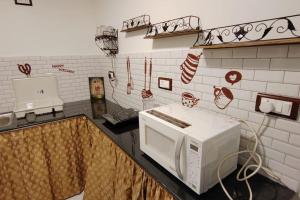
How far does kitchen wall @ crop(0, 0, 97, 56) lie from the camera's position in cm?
198

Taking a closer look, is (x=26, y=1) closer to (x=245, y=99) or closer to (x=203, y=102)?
(x=203, y=102)

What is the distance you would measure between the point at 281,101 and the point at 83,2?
2.39m

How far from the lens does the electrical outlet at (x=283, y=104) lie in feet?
2.69

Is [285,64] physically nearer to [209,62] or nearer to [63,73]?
[209,62]

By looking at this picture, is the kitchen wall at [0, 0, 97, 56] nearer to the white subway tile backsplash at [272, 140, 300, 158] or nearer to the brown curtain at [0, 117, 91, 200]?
the brown curtain at [0, 117, 91, 200]

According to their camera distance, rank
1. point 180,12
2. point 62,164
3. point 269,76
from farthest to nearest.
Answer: point 62,164 < point 180,12 < point 269,76

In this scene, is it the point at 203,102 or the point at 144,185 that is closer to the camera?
the point at 144,185

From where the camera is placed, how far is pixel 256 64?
0.93 m

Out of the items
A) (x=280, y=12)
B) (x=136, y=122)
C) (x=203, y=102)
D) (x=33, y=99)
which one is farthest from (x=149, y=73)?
(x=33, y=99)

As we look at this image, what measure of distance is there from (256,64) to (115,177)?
1.19 meters

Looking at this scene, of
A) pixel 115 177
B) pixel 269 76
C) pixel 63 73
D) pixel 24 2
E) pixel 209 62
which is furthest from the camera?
pixel 63 73

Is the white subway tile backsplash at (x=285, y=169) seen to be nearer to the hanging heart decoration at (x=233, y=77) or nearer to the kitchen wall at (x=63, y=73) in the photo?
the hanging heart decoration at (x=233, y=77)

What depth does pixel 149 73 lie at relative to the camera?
171cm

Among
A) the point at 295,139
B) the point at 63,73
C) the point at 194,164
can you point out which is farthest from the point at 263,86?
the point at 63,73
